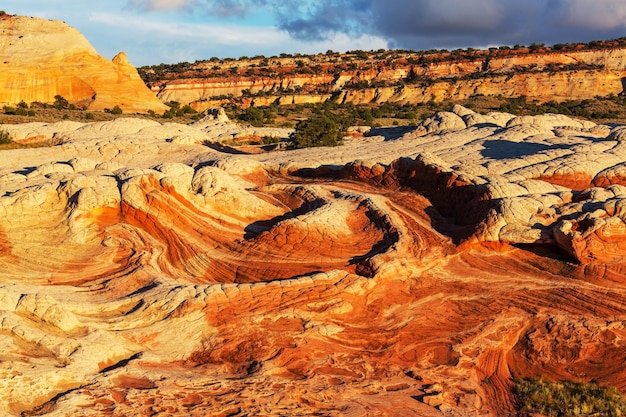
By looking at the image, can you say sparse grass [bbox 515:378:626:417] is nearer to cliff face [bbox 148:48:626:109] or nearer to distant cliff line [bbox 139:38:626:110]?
distant cliff line [bbox 139:38:626:110]

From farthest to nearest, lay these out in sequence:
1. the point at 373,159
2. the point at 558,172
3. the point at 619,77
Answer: the point at 619,77 < the point at 373,159 < the point at 558,172

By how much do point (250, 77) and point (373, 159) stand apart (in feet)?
296

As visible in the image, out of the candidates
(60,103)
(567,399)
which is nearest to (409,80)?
(60,103)

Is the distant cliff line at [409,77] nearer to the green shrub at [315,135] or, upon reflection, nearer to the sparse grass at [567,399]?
the green shrub at [315,135]

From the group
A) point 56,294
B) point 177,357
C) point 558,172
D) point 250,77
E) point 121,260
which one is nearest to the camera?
point 177,357

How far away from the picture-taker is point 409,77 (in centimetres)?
10431

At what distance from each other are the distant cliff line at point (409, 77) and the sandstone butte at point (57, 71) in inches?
1333

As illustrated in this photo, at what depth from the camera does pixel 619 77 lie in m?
90.6

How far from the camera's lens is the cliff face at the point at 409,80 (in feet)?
293

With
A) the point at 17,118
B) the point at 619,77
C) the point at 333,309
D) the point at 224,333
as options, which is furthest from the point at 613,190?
the point at 619,77

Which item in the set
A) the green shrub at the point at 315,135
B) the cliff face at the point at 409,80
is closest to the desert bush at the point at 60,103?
the green shrub at the point at 315,135

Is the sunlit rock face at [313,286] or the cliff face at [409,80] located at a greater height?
the cliff face at [409,80]

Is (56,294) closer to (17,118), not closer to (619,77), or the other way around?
(17,118)

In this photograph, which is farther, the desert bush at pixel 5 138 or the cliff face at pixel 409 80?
the cliff face at pixel 409 80
